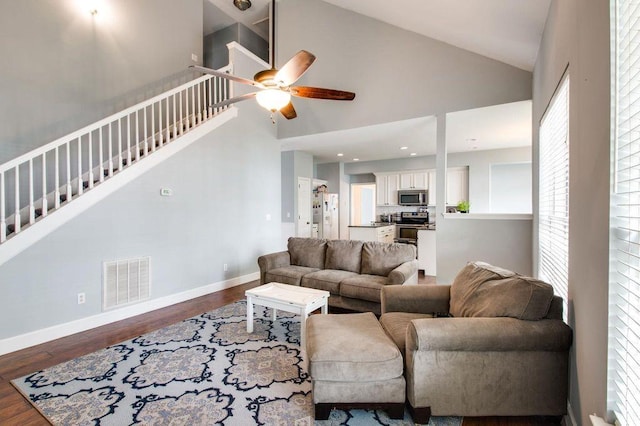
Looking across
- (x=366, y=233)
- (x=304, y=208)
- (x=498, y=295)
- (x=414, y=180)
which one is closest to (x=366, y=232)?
(x=366, y=233)

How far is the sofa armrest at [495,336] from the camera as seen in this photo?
169cm

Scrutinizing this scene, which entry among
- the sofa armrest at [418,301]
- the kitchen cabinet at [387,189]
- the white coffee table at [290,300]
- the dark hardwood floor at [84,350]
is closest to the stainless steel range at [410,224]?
the kitchen cabinet at [387,189]

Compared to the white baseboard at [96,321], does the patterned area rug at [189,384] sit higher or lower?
lower

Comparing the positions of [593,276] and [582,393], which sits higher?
[593,276]

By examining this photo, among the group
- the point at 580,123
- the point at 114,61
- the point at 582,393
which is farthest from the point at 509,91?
the point at 114,61

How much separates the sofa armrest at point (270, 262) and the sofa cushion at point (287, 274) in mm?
62

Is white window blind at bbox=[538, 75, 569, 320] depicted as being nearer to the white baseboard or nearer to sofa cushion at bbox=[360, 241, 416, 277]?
sofa cushion at bbox=[360, 241, 416, 277]

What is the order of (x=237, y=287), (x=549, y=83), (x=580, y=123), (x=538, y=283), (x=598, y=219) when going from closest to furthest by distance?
(x=598, y=219) → (x=580, y=123) → (x=538, y=283) → (x=549, y=83) → (x=237, y=287)

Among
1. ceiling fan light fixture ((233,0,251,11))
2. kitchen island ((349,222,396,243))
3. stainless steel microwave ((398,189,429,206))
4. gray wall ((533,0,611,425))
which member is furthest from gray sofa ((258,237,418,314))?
ceiling fan light fixture ((233,0,251,11))

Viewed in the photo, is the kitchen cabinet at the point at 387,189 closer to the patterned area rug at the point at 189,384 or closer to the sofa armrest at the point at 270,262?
the sofa armrest at the point at 270,262

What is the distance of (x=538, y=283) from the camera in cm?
184

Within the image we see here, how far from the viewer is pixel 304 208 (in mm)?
7508

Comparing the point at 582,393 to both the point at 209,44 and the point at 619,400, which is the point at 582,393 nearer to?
the point at 619,400

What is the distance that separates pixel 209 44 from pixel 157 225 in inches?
208
